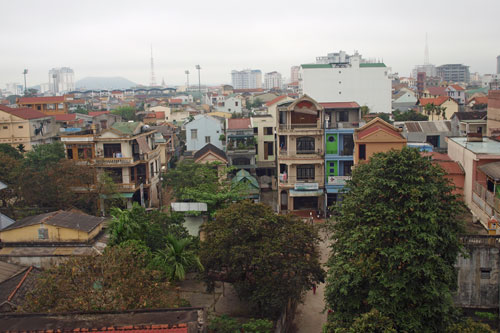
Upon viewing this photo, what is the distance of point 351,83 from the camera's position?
239 ft

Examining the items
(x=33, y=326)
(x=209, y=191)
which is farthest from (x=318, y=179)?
(x=33, y=326)

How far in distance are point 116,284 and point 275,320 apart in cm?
690

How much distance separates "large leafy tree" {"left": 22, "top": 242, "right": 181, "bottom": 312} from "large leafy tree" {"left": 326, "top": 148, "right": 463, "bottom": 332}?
226 inches

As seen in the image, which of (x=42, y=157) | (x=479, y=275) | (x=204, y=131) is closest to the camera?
(x=479, y=275)

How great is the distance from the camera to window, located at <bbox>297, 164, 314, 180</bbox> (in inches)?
1379

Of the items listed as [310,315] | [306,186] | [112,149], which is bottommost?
[310,315]

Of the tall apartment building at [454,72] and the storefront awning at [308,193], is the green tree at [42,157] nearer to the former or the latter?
the storefront awning at [308,193]

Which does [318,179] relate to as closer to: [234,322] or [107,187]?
[107,187]

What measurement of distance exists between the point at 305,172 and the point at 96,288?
2277cm

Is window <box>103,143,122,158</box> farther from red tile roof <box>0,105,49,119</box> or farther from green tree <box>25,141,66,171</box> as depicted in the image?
red tile roof <box>0,105,49,119</box>

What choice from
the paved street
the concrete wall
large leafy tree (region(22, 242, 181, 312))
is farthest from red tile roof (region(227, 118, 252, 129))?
large leafy tree (region(22, 242, 181, 312))

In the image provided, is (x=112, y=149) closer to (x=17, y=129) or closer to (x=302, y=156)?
(x=302, y=156)

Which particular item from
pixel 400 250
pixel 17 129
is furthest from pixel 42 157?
pixel 400 250

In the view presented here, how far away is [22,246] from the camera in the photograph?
21625mm
